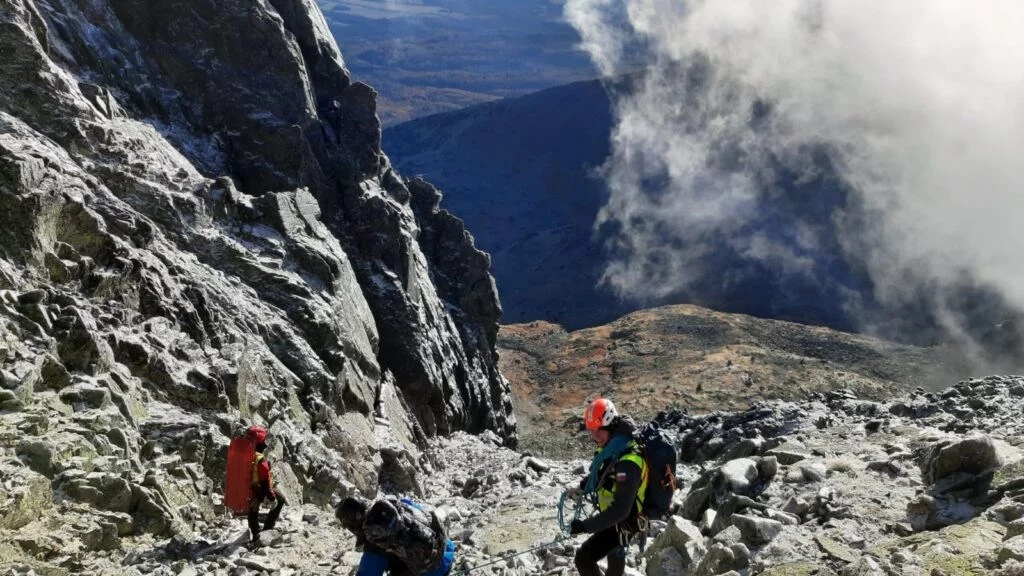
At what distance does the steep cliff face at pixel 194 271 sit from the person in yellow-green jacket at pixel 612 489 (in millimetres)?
7755

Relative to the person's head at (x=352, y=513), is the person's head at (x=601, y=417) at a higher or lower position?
higher

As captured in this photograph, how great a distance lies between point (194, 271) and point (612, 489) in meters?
17.2

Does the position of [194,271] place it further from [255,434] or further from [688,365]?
[688,365]

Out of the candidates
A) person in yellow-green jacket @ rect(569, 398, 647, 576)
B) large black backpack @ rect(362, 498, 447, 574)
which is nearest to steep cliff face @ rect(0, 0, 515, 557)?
large black backpack @ rect(362, 498, 447, 574)

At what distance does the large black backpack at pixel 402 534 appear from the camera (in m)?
6.10

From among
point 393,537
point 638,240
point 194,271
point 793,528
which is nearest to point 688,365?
point 638,240

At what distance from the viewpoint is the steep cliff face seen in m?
12.9

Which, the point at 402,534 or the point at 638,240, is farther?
the point at 638,240

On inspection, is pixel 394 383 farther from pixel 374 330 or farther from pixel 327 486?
pixel 327 486

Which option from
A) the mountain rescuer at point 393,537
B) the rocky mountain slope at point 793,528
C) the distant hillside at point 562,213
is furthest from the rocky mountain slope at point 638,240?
the mountain rescuer at point 393,537

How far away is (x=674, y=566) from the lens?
9945 mm

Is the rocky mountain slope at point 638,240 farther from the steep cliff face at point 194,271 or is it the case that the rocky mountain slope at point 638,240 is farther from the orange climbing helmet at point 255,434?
the orange climbing helmet at point 255,434

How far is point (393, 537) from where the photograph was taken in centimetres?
610

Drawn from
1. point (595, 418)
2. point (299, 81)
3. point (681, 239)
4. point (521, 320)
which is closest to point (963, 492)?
point (595, 418)
